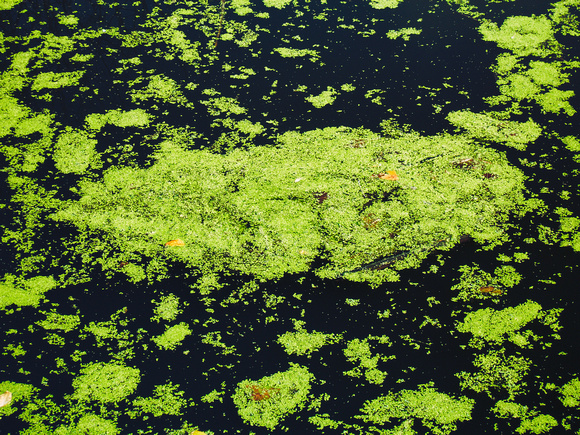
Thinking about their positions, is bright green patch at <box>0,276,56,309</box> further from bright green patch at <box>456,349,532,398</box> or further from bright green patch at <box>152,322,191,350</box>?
bright green patch at <box>456,349,532,398</box>

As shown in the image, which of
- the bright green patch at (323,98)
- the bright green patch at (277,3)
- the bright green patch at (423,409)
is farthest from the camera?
the bright green patch at (277,3)

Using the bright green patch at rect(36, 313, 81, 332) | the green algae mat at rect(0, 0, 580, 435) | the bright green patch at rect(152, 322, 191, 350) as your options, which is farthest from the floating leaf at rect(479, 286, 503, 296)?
the bright green patch at rect(36, 313, 81, 332)

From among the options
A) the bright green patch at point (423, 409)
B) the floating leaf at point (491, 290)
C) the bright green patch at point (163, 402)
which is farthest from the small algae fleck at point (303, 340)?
the floating leaf at point (491, 290)

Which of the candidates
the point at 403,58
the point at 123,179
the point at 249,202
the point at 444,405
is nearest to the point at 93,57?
the point at 123,179

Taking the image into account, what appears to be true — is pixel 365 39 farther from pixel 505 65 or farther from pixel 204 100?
pixel 204 100

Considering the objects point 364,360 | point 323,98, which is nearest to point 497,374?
point 364,360

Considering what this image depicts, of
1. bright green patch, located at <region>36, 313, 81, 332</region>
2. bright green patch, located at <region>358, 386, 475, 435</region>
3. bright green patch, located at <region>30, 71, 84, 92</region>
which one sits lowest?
bright green patch, located at <region>358, 386, 475, 435</region>

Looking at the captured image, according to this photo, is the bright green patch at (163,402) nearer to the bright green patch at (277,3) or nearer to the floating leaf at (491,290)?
the floating leaf at (491,290)

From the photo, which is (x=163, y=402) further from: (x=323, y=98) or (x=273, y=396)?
(x=323, y=98)
